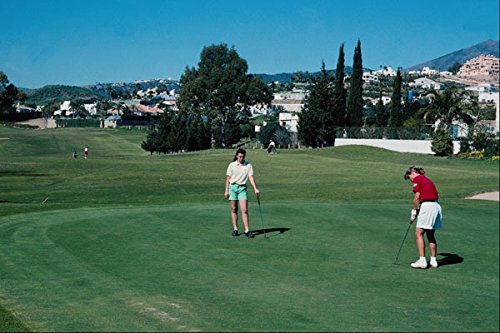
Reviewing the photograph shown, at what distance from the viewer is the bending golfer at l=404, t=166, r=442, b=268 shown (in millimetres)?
10797

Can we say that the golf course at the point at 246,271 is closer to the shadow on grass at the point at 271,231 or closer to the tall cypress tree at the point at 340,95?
the shadow on grass at the point at 271,231

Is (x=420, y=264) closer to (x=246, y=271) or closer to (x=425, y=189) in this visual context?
(x=425, y=189)

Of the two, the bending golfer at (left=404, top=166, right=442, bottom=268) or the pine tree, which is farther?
the pine tree

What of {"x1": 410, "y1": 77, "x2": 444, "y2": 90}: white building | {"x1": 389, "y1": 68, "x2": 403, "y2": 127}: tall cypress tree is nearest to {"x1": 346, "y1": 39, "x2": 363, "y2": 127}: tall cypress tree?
{"x1": 389, "y1": 68, "x2": 403, "y2": 127}: tall cypress tree

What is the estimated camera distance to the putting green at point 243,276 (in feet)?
25.3

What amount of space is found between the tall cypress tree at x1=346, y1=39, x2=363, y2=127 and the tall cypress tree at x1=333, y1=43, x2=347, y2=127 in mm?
1018

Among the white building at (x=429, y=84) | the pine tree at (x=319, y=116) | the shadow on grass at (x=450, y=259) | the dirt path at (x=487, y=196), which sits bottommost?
the dirt path at (x=487, y=196)

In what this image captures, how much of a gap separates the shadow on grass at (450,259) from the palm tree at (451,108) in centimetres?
3823

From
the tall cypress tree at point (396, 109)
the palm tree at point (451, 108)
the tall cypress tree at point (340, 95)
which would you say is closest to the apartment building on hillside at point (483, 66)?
the palm tree at point (451, 108)

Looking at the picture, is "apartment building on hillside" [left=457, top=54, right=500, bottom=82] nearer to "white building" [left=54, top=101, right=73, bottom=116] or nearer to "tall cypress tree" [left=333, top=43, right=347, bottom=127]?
"tall cypress tree" [left=333, top=43, right=347, bottom=127]

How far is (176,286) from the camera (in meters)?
9.57

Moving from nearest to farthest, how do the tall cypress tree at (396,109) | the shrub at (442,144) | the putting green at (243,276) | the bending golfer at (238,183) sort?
the putting green at (243,276) < the bending golfer at (238,183) < the shrub at (442,144) < the tall cypress tree at (396,109)

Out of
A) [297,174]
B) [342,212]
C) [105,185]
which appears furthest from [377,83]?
[342,212]

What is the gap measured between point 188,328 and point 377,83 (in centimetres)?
19677
